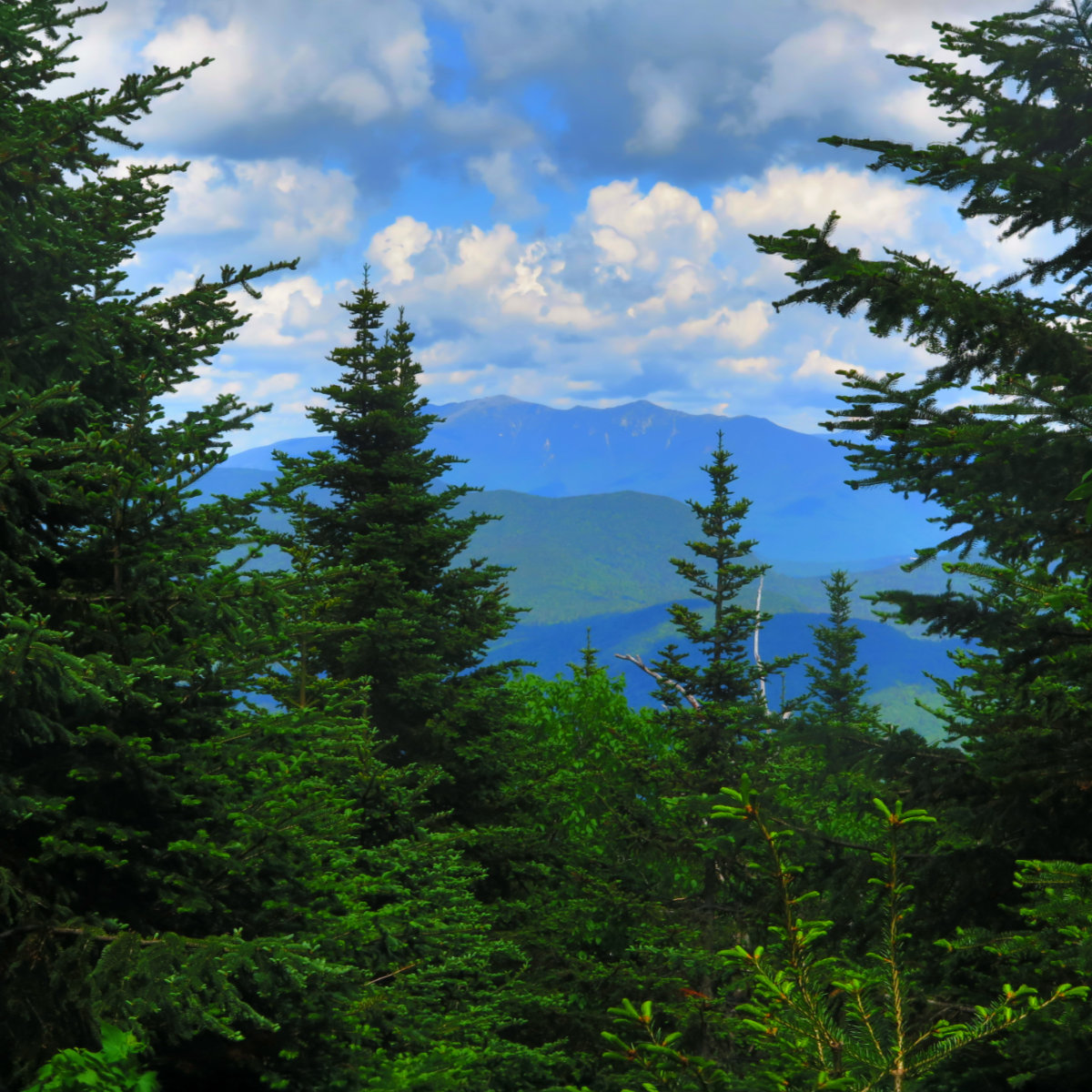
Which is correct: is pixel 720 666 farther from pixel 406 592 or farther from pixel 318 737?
pixel 318 737

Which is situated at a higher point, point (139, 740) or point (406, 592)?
point (406, 592)

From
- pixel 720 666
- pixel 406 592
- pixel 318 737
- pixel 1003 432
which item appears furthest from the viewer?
pixel 720 666

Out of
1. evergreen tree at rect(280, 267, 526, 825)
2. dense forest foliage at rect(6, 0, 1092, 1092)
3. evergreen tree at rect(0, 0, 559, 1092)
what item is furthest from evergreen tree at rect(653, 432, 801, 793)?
evergreen tree at rect(0, 0, 559, 1092)

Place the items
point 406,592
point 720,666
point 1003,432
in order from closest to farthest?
1. point 1003,432
2. point 406,592
3. point 720,666

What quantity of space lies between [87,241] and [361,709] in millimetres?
10408

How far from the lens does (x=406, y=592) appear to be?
57.5 ft

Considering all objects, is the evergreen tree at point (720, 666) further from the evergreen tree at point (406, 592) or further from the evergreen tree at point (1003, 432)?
the evergreen tree at point (1003, 432)

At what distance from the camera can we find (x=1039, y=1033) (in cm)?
509

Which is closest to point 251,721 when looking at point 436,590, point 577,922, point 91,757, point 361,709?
point 91,757

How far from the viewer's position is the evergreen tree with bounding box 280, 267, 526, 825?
1730 cm

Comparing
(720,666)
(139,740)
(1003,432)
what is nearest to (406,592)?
(720,666)

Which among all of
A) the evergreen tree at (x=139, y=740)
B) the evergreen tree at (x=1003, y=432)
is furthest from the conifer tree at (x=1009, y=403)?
the evergreen tree at (x=139, y=740)

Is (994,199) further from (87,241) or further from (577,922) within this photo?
(577,922)

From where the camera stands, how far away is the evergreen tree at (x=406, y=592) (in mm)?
17297
